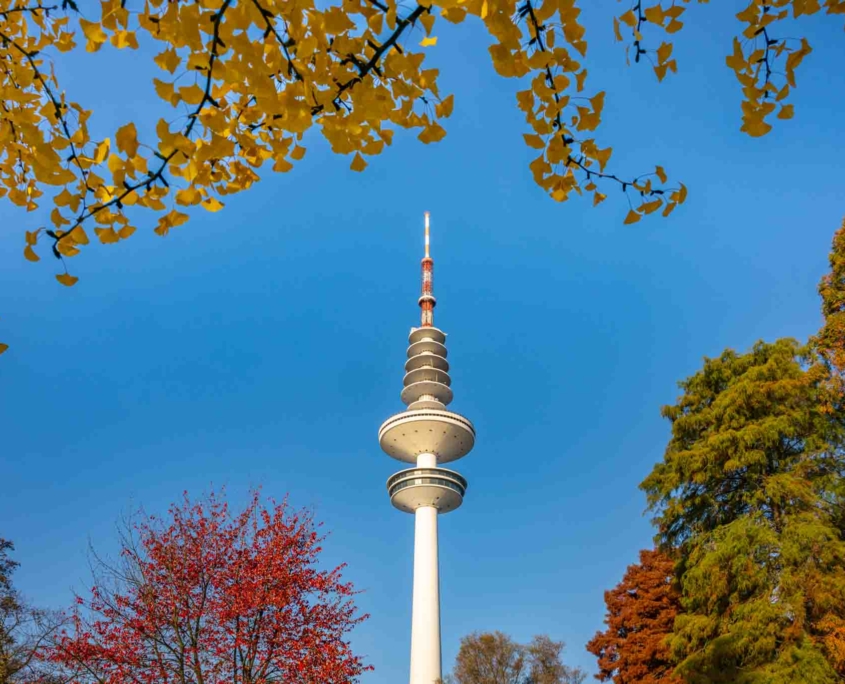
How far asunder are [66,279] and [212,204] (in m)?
0.80

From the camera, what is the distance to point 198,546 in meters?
16.1

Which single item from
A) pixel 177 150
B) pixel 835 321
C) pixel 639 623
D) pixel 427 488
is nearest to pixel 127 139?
pixel 177 150

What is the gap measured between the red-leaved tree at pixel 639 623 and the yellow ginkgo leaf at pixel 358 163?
88.5ft

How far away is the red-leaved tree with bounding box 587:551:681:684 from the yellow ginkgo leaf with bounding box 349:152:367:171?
A: 26977mm

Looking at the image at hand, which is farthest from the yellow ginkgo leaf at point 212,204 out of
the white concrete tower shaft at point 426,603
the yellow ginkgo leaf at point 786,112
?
the white concrete tower shaft at point 426,603

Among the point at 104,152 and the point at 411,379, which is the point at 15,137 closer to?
the point at 104,152

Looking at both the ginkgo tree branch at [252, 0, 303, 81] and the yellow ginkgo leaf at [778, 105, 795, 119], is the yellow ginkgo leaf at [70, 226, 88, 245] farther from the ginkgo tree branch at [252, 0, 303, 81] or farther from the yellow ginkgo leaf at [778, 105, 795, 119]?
the yellow ginkgo leaf at [778, 105, 795, 119]

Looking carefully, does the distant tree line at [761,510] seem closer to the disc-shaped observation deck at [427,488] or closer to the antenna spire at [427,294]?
the disc-shaped observation deck at [427,488]

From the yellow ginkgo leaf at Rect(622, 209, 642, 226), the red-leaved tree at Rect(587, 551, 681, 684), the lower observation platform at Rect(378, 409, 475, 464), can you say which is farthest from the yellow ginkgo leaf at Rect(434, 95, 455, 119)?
the lower observation platform at Rect(378, 409, 475, 464)

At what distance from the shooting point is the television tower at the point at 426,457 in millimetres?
48125

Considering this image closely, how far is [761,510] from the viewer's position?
18734 millimetres

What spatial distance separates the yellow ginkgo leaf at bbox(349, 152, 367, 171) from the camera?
3.61 meters

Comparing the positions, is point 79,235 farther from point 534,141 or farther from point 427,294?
point 427,294

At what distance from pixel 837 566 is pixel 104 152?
1788 cm
